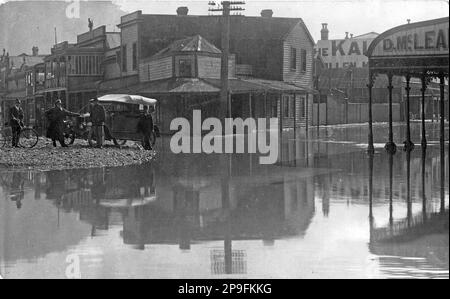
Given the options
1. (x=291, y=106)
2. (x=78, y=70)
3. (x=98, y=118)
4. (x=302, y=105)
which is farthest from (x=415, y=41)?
(x=302, y=105)

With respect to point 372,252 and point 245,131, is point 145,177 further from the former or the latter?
point 245,131

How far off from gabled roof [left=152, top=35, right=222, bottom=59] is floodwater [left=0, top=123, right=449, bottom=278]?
2116 centimetres

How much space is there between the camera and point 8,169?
692 inches

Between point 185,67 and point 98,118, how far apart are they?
15466 mm

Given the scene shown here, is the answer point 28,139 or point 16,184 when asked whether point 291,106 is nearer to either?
point 28,139

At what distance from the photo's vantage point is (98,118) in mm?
22812

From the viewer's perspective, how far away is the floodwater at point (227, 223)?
6938 mm

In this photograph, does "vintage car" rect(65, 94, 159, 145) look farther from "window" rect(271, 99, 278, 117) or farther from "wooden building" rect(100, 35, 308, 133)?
"window" rect(271, 99, 278, 117)

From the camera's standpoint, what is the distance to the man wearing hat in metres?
Answer: 22.7
